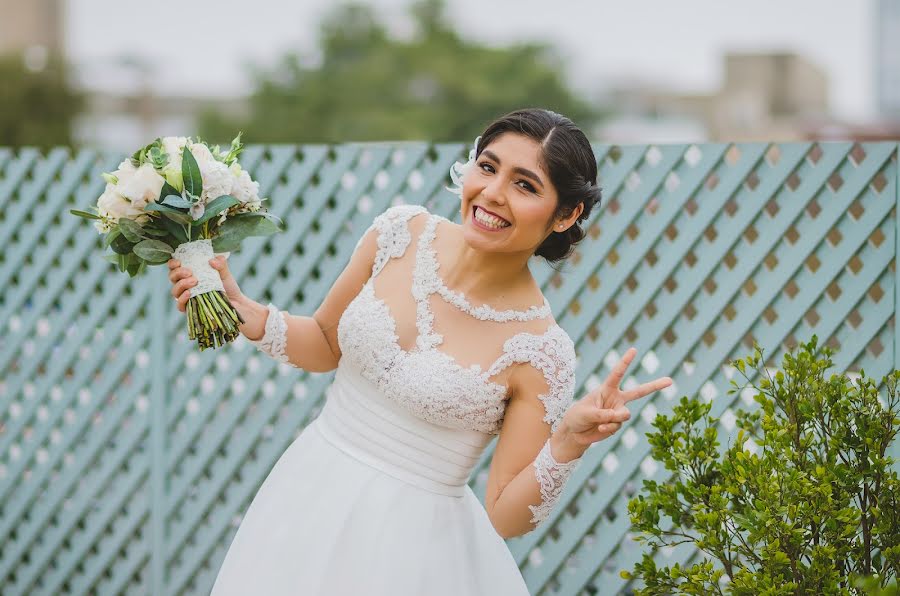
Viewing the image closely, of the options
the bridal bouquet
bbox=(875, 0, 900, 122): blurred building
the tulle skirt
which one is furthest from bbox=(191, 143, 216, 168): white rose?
bbox=(875, 0, 900, 122): blurred building

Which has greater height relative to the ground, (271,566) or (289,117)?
(289,117)

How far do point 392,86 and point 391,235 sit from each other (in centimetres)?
4932

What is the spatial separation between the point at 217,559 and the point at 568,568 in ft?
3.98

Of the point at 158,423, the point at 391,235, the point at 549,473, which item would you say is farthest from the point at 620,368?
the point at 158,423

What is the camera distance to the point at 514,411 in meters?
2.00

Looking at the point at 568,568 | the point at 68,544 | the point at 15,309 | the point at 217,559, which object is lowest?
the point at 68,544

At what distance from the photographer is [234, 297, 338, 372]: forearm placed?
2197 millimetres

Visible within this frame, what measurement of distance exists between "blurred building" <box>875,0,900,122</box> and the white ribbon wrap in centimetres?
5874

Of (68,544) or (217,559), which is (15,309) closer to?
(68,544)

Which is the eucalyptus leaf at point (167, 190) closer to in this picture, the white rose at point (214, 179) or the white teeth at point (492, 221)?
the white rose at point (214, 179)

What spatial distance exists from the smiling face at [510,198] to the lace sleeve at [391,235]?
250 millimetres

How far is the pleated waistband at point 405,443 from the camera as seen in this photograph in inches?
82.0

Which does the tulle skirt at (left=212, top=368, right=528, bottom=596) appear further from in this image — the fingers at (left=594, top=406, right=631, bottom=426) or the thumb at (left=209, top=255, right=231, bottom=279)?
the fingers at (left=594, top=406, right=631, bottom=426)

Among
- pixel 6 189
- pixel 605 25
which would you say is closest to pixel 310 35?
pixel 605 25
